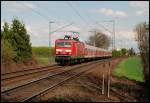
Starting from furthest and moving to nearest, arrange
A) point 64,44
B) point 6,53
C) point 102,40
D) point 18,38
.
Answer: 1. point 102,40
2. point 64,44
3. point 18,38
4. point 6,53

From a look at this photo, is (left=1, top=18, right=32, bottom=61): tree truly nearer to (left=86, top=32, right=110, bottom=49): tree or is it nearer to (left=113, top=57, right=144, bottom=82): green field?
(left=113, top=57, right=144, bottom=82): green field

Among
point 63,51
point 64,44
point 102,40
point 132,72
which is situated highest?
point 102,40

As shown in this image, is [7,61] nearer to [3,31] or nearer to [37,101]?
[3,31]

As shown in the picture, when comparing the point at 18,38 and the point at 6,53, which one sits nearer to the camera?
the point at 6,53

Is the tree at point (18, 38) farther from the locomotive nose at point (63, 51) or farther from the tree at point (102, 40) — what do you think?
the tree at point (102, 40)

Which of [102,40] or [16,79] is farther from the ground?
[102,40]

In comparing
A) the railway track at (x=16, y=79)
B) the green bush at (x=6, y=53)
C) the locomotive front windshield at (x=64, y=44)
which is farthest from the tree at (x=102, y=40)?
the railway track at (x=16, y=79)

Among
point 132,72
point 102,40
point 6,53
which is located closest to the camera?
point 132,72

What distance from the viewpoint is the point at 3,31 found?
138 ft

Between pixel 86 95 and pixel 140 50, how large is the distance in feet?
13.3

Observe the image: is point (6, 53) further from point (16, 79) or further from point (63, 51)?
point (16, 79)

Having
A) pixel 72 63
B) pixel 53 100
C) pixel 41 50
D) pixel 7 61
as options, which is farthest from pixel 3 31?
pixel 41 50

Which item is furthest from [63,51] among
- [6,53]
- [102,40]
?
[102,40]

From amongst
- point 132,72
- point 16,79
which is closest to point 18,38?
point 132,72
